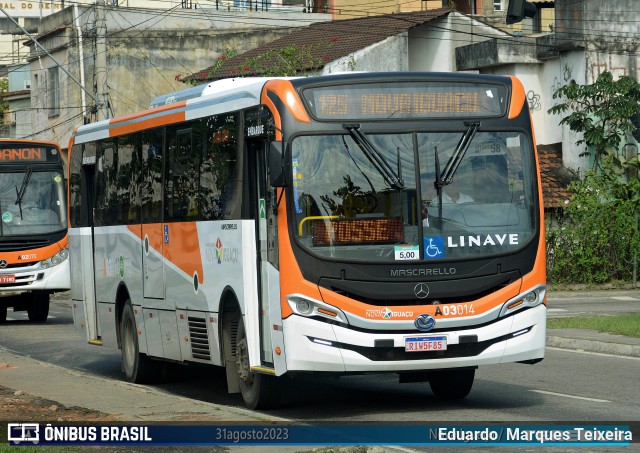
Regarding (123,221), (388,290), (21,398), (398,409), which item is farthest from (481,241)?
(123,221)

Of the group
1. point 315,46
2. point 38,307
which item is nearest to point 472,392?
point 38,307

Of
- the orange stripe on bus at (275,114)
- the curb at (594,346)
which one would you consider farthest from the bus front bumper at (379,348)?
the curb at (594,346)

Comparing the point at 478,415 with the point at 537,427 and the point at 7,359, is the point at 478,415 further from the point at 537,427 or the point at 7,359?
the point at 7,359

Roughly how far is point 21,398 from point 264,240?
322 cm

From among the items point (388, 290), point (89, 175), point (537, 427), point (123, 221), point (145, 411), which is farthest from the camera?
point (89, 175)

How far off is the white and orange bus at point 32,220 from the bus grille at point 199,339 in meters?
14.2

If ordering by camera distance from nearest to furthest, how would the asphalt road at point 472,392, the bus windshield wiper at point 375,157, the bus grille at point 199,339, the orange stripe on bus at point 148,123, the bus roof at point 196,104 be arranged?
the bus windshield wiper at point 375,157, the asphalt road at point 472,392, the bus roof at point 196,104, the bus grille at point 199,339, the orange stripe on bus at point 148,123

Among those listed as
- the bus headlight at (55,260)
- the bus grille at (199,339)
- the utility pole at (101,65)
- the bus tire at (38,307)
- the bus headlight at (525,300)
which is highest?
the utility pole at (101,65)

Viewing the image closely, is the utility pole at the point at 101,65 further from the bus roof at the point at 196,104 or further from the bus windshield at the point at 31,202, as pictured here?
the bus roof at the point at 196,104

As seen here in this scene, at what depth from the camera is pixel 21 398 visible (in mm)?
13555

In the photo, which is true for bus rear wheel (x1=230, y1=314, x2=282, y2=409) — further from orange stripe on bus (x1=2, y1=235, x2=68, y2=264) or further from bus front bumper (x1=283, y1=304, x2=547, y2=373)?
orange stripe on bus (x1=2, y1=235, x2=68, y2=264)

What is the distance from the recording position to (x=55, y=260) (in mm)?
28281

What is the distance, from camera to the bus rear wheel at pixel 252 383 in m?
12.5

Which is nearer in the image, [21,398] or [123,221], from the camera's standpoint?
[21,398]
